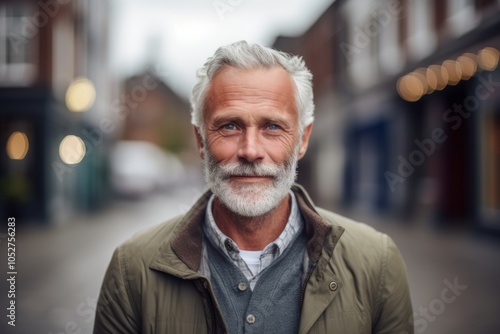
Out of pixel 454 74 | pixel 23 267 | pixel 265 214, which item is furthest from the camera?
pixel 454 74

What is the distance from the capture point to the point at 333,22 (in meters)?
26.1

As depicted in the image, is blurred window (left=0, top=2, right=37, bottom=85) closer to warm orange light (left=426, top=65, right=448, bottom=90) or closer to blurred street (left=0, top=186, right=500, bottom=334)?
blurred street (left=0, top=186, right=500, bottom=334)

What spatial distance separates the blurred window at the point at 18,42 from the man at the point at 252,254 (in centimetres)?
1484

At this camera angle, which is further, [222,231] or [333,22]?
[333,22]

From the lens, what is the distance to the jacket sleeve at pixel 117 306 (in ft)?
6.63

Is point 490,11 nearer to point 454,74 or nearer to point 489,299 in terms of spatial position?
point 454,74

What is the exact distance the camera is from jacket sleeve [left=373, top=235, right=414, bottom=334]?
6.72 ft

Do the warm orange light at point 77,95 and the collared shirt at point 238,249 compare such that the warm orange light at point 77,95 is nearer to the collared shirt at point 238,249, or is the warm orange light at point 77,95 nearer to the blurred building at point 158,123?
the blurred building at point 158,123

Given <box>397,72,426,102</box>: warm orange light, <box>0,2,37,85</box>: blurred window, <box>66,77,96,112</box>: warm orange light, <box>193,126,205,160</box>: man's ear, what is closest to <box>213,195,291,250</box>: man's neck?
<box>193,126,205,160</box>: man's ear

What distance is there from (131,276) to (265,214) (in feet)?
1.92

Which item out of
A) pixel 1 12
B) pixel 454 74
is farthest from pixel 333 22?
pixel 1 12

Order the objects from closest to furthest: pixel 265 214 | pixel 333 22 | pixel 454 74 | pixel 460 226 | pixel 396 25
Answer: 1. pixel 265 214
2. pixel 454 74
3. pixel 460 226
4. pixel 396 25
5. pixel 333 22

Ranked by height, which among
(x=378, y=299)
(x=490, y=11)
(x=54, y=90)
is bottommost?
(x=378, y=299)

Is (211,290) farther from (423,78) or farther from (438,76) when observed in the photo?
(423,78)
